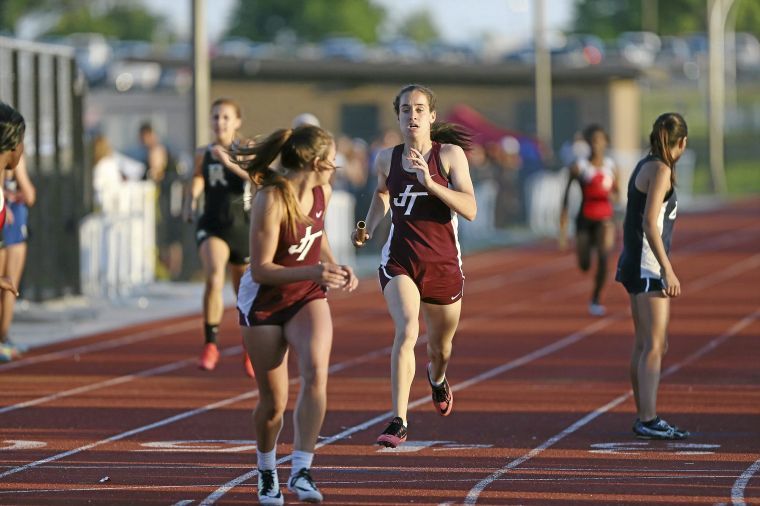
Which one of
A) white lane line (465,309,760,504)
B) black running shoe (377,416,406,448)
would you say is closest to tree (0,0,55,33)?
white lane line (465,309,760,504)

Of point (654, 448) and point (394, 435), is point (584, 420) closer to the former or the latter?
point (654, 448)

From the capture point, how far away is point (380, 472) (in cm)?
935

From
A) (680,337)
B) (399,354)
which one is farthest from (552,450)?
(680,337)

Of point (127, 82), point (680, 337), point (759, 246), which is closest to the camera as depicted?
point (680, 337)

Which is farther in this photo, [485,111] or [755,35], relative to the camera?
[755,35]

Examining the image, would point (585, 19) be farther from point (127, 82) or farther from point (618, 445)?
point (618, 445)

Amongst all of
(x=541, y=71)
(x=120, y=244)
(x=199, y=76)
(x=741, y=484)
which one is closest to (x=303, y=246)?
(x=741, y=484)

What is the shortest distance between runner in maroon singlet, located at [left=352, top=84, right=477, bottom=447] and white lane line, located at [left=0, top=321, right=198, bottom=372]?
5.67m

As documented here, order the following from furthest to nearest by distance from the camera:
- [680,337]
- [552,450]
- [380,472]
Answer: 1. [680,337]
2. [552,450]
3. [380,472]

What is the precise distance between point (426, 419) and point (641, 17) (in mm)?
112256

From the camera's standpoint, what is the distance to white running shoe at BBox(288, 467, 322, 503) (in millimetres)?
8125

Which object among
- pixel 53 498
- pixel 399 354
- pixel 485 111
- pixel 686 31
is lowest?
pixel 53 498

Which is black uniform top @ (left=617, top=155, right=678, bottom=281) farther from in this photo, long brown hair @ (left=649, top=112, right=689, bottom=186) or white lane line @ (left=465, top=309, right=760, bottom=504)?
white lane line @ (left=465, top=309, right=760, bottom=504)

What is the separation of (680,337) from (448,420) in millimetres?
6006
